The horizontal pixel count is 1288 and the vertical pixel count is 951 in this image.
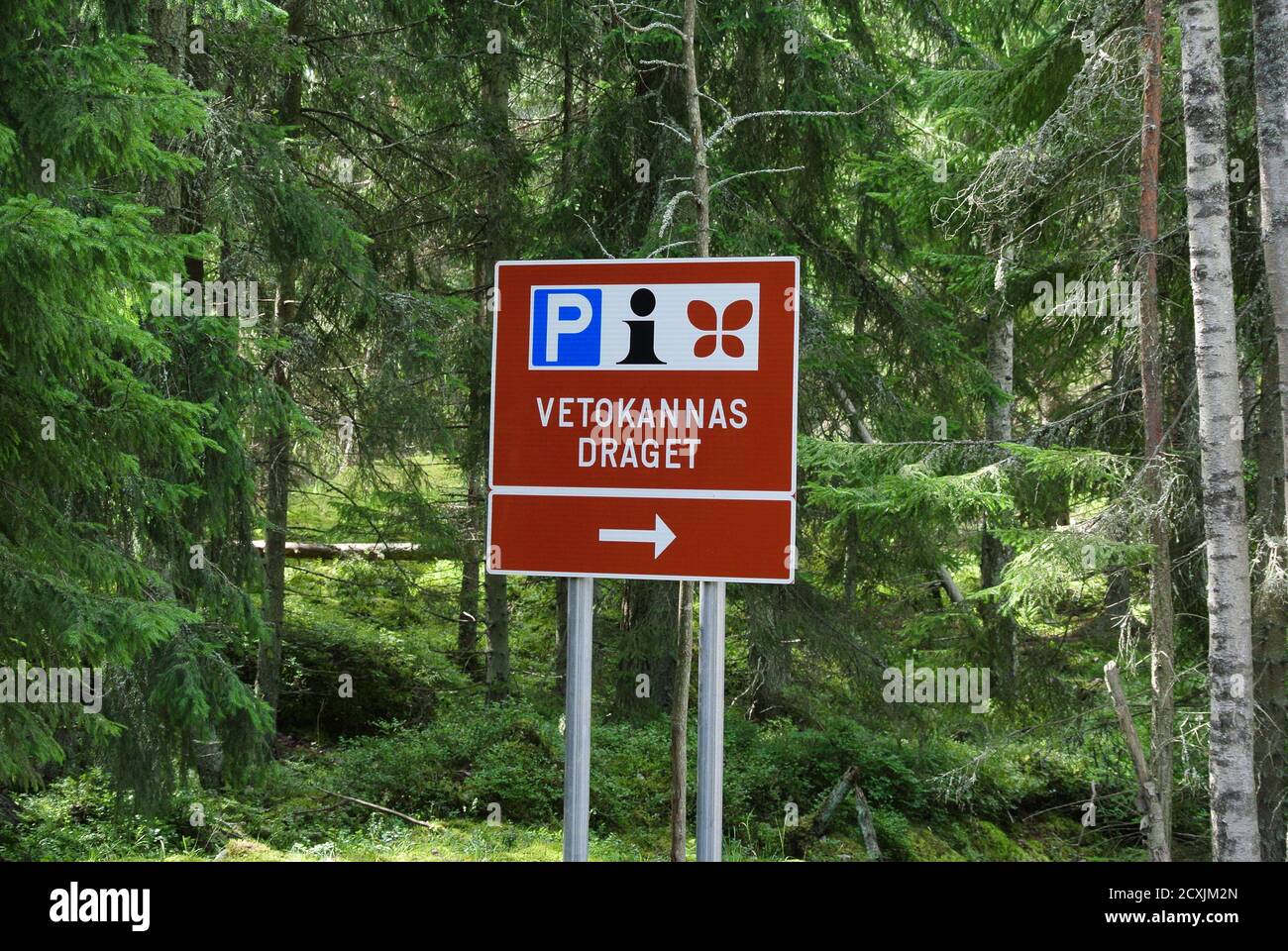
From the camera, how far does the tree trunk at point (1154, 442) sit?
7887mm

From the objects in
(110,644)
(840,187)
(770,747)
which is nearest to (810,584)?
(770,747)

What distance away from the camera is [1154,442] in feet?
27.0

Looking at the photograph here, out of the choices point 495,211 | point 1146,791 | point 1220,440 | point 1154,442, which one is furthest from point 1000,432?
point 1146,791

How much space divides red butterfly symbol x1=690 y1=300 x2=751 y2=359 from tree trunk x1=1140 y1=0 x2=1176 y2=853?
566 cm

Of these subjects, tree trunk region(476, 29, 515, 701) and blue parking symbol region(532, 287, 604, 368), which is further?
tree trunk region(476, 29, 515, 701)

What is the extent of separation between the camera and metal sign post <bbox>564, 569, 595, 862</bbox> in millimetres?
3131

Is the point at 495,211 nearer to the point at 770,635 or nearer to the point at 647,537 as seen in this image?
the point at 770,635

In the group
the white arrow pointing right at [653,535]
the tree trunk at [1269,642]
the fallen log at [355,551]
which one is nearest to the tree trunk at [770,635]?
the tree trunk at [1269,642]

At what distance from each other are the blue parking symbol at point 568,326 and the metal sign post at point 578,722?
637 mm

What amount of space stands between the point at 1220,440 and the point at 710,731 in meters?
5.87

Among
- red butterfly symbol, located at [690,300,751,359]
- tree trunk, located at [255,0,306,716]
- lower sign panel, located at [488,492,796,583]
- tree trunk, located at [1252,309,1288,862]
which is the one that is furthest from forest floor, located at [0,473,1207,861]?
red butterfly symbol, located at [690,300,751,359]

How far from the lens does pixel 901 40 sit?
44.9 feet

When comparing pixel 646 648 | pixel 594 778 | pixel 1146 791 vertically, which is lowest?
pixel 594 778

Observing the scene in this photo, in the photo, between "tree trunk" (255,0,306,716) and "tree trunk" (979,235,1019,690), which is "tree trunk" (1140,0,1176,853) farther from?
"tree trunk" (255,0,306,716)
